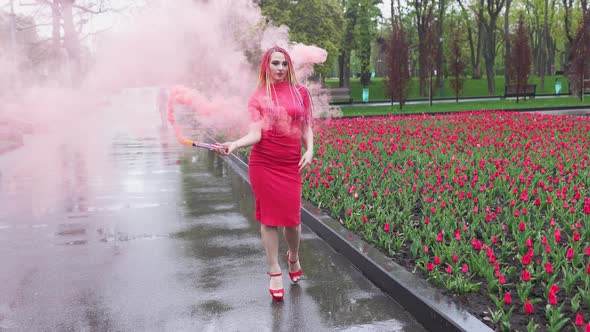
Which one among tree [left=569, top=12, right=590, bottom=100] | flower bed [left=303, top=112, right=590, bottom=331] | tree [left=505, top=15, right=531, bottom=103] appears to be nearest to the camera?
flower bed [left=303, top=112, right=590, bottom=331]

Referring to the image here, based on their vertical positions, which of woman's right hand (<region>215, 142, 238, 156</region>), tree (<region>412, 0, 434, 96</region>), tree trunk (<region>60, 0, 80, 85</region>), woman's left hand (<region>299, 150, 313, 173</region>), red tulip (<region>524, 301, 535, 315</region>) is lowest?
red tulip (<region>524, 301, 535, 315</region>)

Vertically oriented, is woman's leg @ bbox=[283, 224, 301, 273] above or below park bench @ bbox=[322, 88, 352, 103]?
below

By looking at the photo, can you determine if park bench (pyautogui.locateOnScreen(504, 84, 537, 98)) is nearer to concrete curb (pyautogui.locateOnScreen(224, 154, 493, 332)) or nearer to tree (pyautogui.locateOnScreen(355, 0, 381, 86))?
tree (pyautogui.locateOnScreen(355, 0, 381, 86))

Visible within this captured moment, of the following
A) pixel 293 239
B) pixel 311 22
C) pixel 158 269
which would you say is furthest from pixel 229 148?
pixel 311 22

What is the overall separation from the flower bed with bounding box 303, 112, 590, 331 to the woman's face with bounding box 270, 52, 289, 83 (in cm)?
191

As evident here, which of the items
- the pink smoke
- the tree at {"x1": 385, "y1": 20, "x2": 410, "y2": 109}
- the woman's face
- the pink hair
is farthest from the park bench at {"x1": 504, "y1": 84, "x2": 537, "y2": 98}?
the woman's face

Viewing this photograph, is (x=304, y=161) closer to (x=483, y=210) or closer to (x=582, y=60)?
(x=483, y=210)

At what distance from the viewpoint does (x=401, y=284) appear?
15.5 feet

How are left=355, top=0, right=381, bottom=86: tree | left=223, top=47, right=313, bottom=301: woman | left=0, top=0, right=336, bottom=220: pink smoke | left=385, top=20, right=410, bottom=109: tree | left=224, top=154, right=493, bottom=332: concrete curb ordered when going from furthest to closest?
left=355, top=0, right=381, bottom=86: tree < left=385, top=20, right=410, bottom=109: tree < left=0, top=0, right=336, bottom=220: pink smoke < left=223, top=47, right=313, bottom=301: woman < left=224, top=154, right=493, bottom=332: concrete curb

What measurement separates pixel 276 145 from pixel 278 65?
0.62m

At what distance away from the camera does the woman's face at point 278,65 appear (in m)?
4.77

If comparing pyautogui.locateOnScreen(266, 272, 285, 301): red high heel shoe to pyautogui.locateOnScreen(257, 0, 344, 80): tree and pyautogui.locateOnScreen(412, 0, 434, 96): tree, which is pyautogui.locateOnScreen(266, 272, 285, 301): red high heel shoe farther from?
pyautogui.locateOnScreen(412, 0, 434, 96): tree

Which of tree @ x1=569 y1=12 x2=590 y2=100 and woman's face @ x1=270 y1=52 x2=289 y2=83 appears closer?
woman's face @ x1=270 y1=52 x2=289 y2=83

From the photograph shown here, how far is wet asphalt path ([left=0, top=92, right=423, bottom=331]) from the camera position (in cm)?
450
